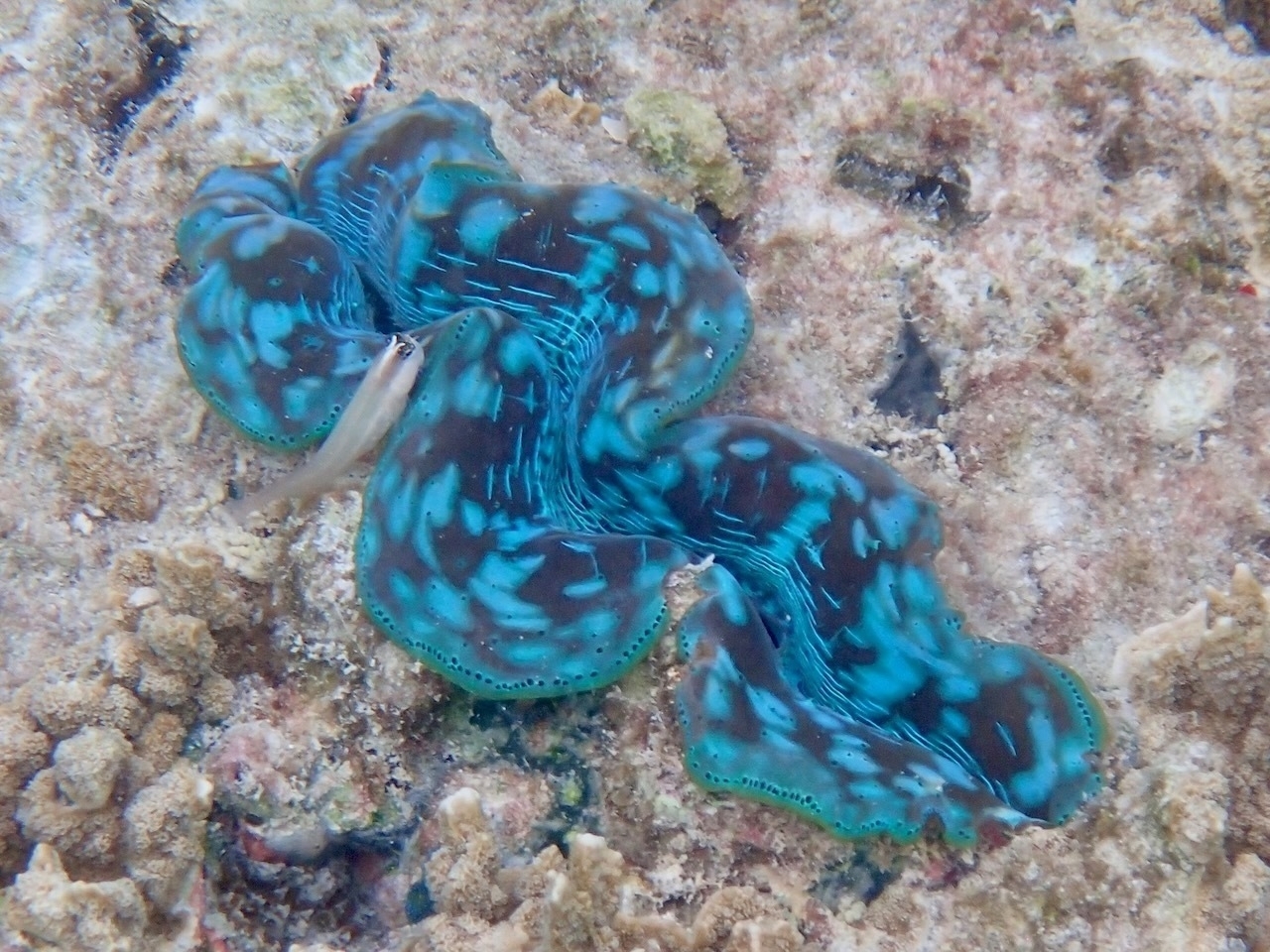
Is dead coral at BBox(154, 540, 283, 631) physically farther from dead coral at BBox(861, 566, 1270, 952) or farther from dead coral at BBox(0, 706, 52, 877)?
dead coral at BBox(861, 566, 1270, 952)

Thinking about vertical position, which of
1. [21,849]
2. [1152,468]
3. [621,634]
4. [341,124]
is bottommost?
[21,849]

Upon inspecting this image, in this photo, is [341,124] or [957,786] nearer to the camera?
[957,786]

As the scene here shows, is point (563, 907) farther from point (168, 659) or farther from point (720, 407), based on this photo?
point (720, 407)

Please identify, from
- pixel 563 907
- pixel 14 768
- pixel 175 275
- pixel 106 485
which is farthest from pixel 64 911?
pixel 175 275

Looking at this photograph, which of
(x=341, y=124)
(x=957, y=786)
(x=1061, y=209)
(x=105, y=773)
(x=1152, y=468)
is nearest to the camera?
(x=105, y=773)

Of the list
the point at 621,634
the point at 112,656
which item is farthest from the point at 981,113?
the point at 112,656

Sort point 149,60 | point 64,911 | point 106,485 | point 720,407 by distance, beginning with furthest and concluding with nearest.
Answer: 1. point 149,60
2. point 720,407
3. point 106,485
4. point 64,911

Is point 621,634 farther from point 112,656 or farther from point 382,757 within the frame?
point 112,656
